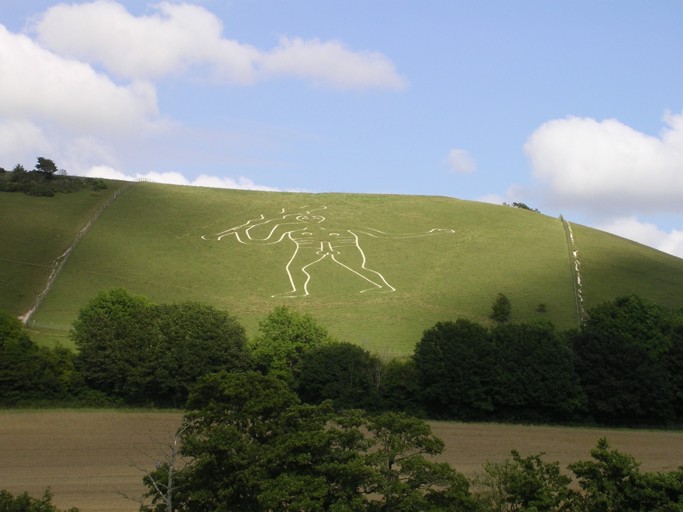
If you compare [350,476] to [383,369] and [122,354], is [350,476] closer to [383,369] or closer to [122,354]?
[383,369]

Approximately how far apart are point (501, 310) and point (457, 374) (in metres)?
26.4

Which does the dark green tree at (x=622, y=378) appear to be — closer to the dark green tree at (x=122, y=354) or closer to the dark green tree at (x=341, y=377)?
the dark green tree at (x=341, y=377)

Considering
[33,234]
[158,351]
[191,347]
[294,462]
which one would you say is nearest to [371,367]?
[191,347]

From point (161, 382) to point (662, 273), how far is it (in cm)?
6997

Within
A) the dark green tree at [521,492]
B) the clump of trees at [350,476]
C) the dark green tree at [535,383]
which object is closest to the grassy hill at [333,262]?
the dark green tree at [535,383]

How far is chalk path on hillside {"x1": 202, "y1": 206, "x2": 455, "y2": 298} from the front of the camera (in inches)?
3782

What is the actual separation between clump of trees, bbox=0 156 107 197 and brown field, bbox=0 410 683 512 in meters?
74.8

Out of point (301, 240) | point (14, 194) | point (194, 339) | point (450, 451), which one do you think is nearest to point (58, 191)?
point (14, 194)

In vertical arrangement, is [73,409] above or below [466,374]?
below

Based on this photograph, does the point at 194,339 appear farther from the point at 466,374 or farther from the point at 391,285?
the point at 391,285

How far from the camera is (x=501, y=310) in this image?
3346 inches

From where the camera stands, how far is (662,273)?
10269cm

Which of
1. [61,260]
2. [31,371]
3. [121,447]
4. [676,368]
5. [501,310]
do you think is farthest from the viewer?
[61,260]

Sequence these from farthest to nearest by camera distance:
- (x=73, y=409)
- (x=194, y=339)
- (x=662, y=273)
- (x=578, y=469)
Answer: (x=662, y=273) < (x=194, y=339) < (x=73, y=409) < (x=578, y=469)
